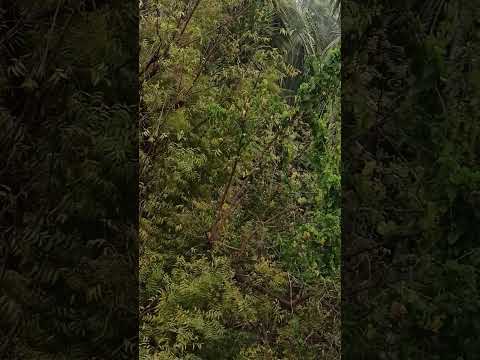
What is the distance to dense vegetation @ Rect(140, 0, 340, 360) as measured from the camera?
258 cm

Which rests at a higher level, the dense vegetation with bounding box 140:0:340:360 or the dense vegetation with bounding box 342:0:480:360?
the dense vegetation with bounding box 342:0:480:360

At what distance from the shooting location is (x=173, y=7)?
2711 mm

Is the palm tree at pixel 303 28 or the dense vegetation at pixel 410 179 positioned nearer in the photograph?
the dense vegetation at pixel 410 179

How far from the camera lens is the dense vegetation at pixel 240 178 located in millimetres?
2578

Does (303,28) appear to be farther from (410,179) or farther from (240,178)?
(410,179)

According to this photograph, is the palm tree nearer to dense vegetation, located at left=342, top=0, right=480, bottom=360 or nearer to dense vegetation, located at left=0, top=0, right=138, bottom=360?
dense vegetation, located at left=342, top=0, right=480, bottom=360

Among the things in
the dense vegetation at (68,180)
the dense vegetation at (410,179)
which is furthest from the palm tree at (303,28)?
the dense vegetation at (68,180)

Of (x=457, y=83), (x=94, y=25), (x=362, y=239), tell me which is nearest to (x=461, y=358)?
(x=362, y=239)

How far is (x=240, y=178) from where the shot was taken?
274cm

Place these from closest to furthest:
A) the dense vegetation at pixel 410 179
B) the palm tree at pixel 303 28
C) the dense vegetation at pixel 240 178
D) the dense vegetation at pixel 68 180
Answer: the dense vegetation at pixel 68 180, the dense vegetation at pixel 410 179, the dense vegetation at pixel 240 178, the palm tree at pixel 303 28

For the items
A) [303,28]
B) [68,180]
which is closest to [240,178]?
[303,28]

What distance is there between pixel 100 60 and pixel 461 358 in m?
1.13

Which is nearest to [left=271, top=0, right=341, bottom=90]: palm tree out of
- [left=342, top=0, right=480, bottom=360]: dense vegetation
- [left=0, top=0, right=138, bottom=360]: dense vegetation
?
[left=342, top=0, right=480, bottom=360]: dense vegetation

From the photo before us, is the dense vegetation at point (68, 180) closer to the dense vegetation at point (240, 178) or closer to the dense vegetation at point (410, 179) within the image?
the dense vegetation at point (410, 179)
